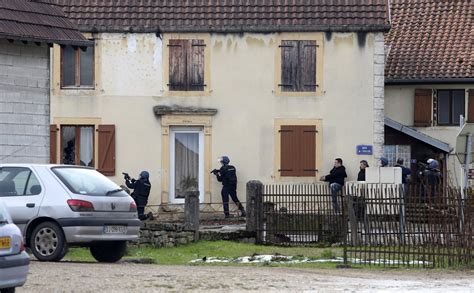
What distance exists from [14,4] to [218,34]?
1168cm

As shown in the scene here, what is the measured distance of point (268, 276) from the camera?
63.9ft

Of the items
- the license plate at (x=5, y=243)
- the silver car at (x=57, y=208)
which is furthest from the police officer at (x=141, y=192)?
the license plate at (x=5, y=243)

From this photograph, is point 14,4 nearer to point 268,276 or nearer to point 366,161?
point 268,276

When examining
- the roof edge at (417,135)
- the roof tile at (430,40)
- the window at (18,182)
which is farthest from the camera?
the roof tile at (430,40)

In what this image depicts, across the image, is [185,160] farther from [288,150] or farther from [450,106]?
[450,106]

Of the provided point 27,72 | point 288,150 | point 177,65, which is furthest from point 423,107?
point 27,72

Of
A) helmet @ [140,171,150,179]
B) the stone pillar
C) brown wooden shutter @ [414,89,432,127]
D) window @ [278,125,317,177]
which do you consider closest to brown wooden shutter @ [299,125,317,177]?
window @ [278,125,317,177]

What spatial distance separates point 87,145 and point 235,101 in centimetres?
429

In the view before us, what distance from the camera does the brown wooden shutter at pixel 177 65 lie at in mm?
36750

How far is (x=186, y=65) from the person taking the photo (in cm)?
3672

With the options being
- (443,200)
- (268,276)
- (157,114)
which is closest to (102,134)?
(157,114)

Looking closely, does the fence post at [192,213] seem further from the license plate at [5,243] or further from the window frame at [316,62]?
the license plate at [5,243]

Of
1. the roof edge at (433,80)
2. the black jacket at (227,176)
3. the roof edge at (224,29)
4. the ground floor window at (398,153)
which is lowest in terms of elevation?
the black jacket at (227,176)

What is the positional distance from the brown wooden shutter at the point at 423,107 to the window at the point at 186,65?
9811 millimetres
